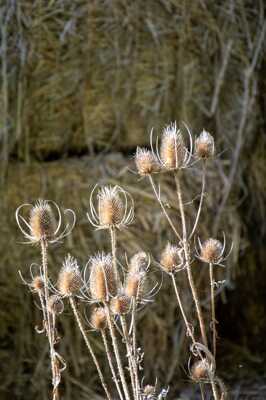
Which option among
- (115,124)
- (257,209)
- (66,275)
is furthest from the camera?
(257,209)

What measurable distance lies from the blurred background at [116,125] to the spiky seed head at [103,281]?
0.83 metres

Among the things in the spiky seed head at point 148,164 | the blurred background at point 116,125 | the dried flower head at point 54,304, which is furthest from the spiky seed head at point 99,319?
the blurred background at point 116,125

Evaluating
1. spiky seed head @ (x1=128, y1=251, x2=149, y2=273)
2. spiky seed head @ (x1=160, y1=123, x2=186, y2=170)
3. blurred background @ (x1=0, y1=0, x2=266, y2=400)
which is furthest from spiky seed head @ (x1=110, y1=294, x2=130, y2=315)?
blurred background @ (x1=0, y1=0, x2=266, y2=400)

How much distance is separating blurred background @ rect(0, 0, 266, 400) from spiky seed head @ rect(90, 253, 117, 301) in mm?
832

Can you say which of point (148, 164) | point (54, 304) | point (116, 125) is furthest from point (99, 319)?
point (116, 125)

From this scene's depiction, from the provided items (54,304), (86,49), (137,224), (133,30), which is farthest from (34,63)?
(54,304)

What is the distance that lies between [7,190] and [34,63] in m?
0.27

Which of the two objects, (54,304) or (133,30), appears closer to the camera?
(54,304)

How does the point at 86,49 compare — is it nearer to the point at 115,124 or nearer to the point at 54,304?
the point at 115,124

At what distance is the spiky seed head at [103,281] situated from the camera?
75 cm

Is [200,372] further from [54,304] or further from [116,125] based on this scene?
[116,125]

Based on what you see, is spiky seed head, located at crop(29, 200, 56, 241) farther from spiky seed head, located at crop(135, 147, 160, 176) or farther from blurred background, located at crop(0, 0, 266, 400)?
blurred background, located at crop(0, 0, 266, 400)

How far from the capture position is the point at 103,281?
0.75m

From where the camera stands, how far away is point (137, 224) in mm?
1618
